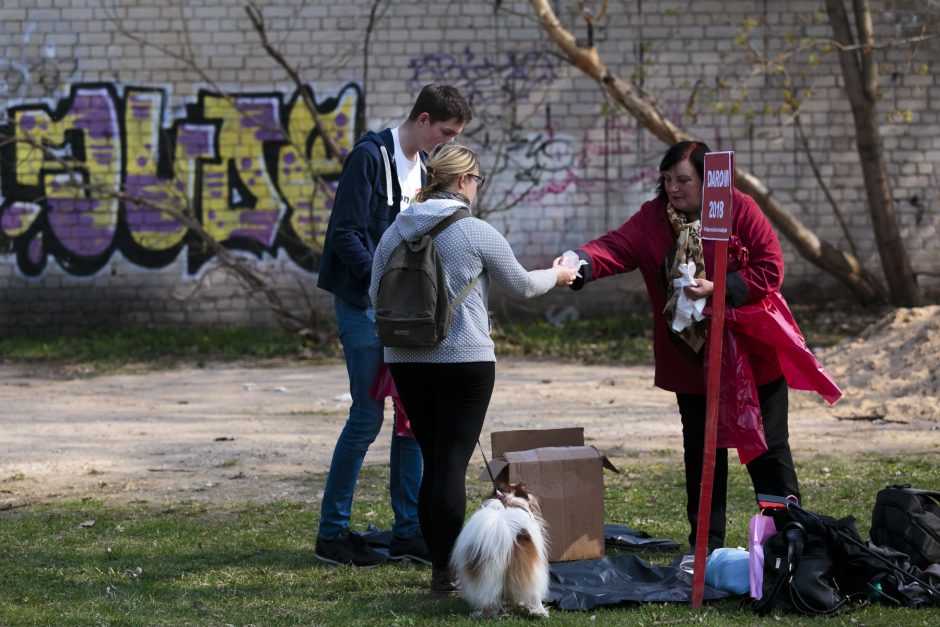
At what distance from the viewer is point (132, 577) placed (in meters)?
5.13

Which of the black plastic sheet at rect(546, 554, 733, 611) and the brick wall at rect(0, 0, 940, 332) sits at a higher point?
the brick wall at rect(0, 0, 940, 332)

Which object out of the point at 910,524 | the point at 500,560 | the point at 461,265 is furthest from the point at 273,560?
the point at 910,524

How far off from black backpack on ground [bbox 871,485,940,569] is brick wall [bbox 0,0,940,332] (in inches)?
410

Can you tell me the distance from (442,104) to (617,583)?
2.14 m

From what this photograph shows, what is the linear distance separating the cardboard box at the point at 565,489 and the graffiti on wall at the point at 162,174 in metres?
10.2

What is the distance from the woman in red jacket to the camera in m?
4.85

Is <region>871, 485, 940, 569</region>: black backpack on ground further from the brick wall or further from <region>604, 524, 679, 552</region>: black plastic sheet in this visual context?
the brick wall

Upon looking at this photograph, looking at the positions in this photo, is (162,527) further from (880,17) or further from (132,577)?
(880,17)

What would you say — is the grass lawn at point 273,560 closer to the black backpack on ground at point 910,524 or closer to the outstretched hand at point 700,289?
the black backpack on ground at point 910,524

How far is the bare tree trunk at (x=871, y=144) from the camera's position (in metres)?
13.3

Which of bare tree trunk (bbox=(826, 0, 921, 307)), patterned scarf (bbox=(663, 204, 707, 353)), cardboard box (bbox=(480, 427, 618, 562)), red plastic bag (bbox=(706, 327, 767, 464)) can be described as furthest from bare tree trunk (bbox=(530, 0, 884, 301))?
red plastic bag (bbox=(706, 327, 767, 464))

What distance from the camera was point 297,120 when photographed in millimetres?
15117

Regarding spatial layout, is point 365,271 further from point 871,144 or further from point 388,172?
point 871,144

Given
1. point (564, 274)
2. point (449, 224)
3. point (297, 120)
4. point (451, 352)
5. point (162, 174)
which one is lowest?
point (451, 352)
